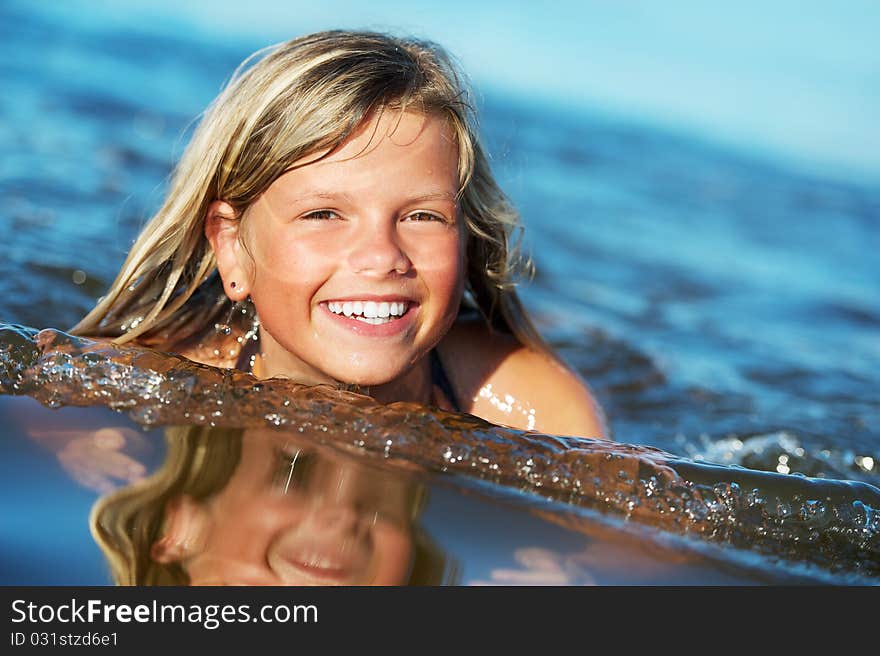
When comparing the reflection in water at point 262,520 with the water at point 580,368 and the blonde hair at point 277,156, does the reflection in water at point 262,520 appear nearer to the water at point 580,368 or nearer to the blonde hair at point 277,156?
the water at point 580,368

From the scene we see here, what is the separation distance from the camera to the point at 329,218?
119 inches

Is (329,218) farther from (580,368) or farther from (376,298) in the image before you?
(580,368)

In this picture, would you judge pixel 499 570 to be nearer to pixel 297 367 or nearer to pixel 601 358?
pixel 297 367

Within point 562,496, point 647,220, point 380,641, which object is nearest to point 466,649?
point 380,641

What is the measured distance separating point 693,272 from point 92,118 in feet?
16.7

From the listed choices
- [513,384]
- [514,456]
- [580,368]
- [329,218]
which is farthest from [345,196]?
[580,368]

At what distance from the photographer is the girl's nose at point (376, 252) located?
297cm

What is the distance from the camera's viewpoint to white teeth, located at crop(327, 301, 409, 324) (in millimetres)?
3088

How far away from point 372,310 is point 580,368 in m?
2.64

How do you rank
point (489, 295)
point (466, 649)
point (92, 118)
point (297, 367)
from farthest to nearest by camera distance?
point (92, 118) → point (489, 295) → point (297, 367) → point (466, 649)

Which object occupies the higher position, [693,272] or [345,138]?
[345,138]

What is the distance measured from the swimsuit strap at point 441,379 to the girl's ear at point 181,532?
1.58 meters

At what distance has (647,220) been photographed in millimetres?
9812

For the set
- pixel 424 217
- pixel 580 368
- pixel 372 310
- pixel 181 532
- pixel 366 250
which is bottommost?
pixel 580 368
